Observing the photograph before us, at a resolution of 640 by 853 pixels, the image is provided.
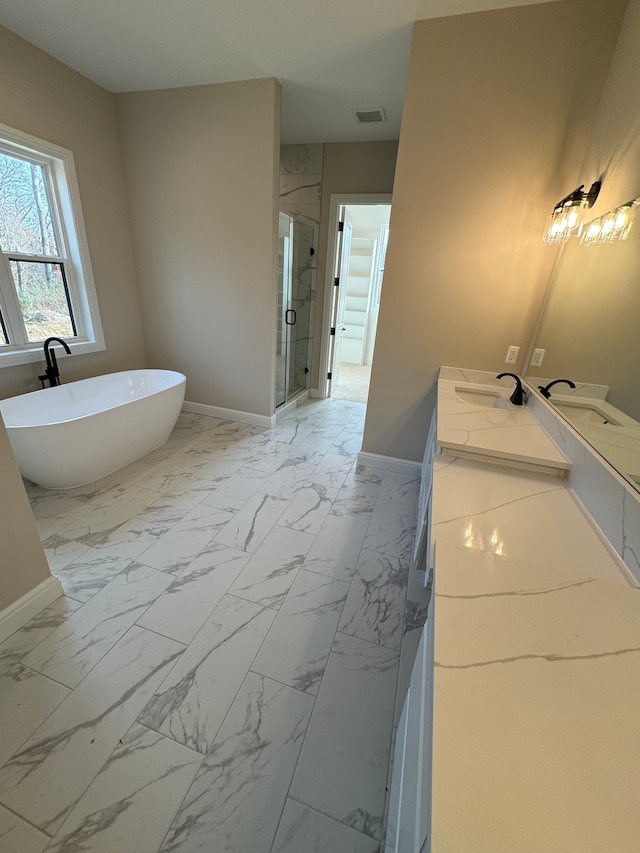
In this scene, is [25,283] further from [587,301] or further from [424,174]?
[587,301]

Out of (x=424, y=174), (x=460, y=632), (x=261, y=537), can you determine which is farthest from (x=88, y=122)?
(x=460, y=632)

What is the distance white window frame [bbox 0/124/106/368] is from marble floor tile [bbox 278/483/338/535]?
2321 millimetres

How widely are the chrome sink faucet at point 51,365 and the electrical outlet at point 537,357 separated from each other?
3.38 m

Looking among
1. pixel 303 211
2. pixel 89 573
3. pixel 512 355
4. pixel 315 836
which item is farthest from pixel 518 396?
pixel 303 211

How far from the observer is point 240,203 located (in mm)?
2891

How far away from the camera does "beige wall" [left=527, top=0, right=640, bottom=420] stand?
1141 mm

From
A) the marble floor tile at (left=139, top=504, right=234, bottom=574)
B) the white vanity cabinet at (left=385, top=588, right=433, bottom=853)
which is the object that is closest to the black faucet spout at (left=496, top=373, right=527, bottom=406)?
the white vanity cabinet at (left=385, top=588, right=433, bottom=853)

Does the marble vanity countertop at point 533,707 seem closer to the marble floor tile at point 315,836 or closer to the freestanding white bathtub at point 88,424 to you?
the marble floor tile at point 315,836

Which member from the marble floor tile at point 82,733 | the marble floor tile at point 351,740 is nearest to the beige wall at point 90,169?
the marble floor tile at point 82,733

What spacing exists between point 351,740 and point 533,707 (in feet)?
3.14

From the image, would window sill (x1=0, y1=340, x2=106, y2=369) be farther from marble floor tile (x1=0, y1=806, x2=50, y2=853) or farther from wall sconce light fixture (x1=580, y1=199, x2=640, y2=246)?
wall sconce light fixture (x1=580, y1=199, x2=640, y2=246)

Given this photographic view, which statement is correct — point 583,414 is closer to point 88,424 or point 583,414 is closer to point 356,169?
point 88,424

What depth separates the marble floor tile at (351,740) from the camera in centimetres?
101

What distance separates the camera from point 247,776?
3.44ft
